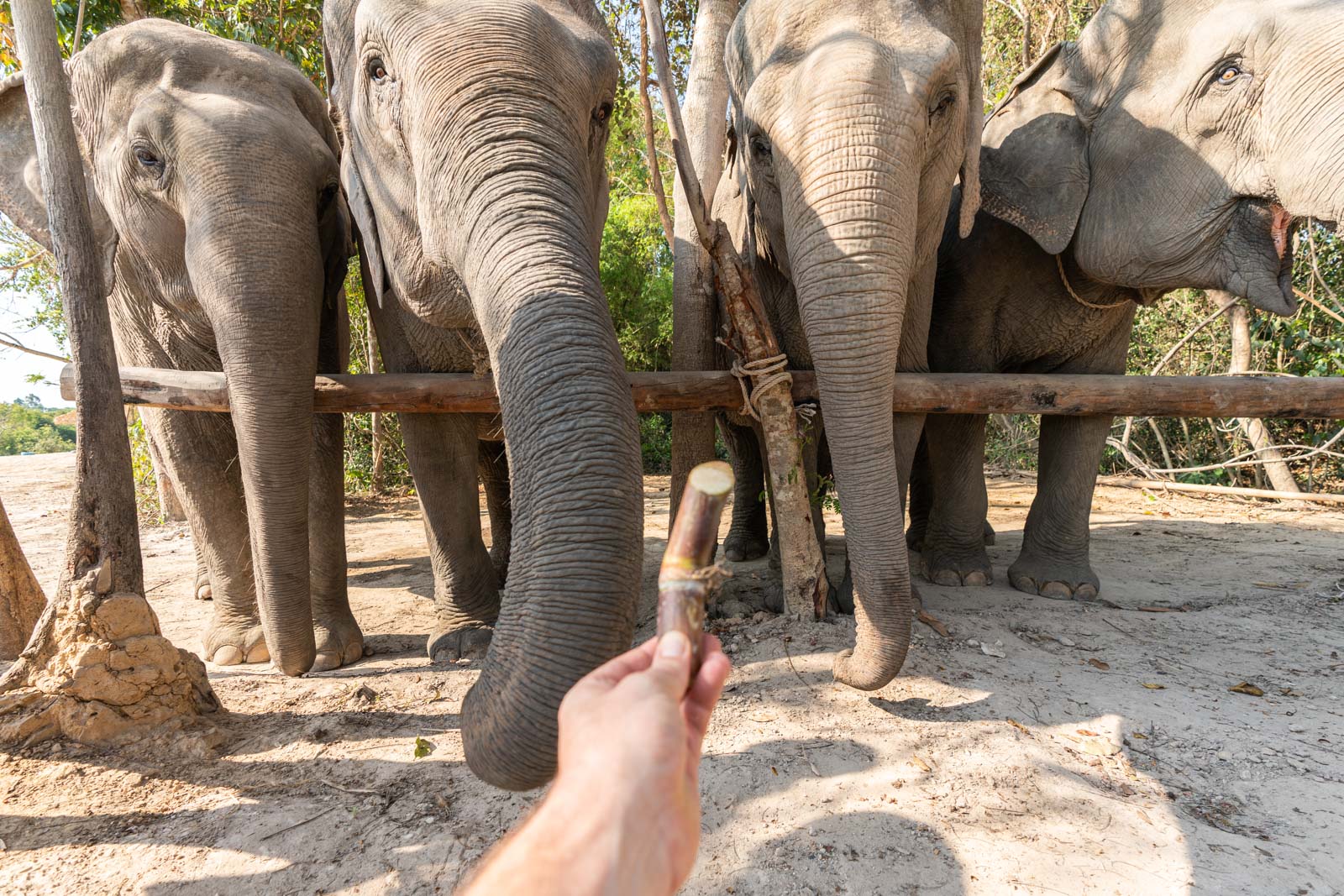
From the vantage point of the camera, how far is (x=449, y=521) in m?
3.57

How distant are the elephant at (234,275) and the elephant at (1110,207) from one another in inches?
131

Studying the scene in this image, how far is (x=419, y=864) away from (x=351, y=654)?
67.9 inches

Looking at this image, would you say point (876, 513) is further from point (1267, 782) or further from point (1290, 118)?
point (1290, 118)

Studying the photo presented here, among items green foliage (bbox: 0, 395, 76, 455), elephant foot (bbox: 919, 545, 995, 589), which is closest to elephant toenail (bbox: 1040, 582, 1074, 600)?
elephant foot (bbox: 919, 545, 995, 589)

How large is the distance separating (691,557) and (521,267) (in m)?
1.25

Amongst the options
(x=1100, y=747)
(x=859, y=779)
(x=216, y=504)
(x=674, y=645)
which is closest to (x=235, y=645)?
(x=216, y=504)

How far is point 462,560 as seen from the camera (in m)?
3.58

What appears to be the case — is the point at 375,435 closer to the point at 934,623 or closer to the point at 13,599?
the point at 13,599

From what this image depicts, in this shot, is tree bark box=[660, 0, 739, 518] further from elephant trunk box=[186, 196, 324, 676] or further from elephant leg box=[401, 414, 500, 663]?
elephant trunk box=[186, 196, 324, 676]

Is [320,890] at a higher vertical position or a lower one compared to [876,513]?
lower

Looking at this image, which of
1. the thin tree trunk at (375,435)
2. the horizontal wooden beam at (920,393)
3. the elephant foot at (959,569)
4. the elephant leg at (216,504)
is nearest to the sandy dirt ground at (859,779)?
the elephant leg at (216,504)

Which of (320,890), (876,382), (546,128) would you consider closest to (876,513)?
(876,382)

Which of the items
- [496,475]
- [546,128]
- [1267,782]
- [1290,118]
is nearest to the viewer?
A: [546,128]

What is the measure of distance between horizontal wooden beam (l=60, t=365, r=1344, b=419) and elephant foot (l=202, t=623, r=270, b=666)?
3.52 feet
